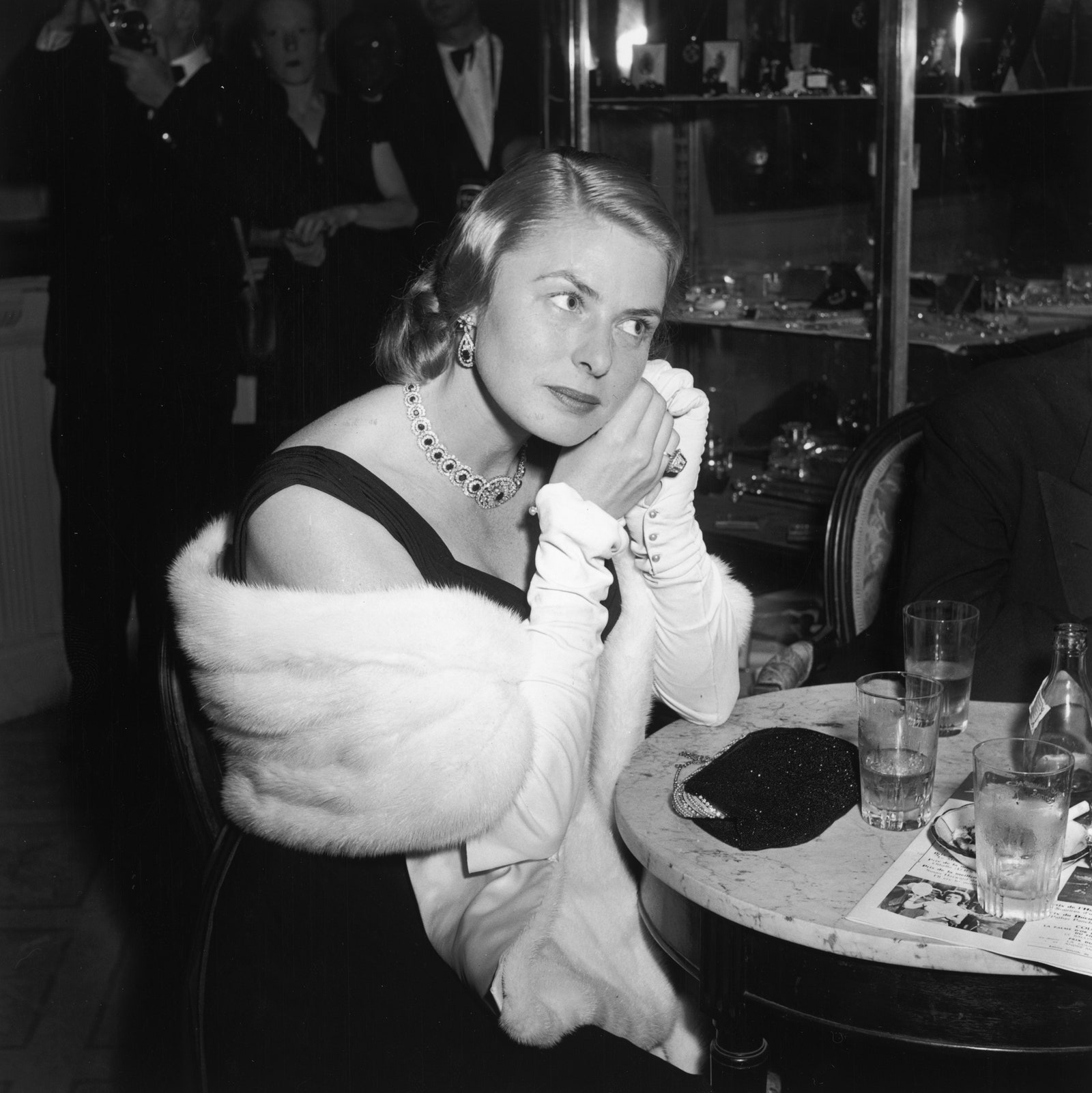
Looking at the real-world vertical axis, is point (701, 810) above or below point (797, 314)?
below

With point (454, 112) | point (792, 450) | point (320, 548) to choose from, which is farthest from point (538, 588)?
point (454, 112)

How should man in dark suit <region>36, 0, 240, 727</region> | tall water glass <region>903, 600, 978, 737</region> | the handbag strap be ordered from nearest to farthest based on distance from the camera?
tall water glass <region>903, 600, 978, 737</region>, man in dark suit <region>36, 0, 240, 727</region>, the handbag strap

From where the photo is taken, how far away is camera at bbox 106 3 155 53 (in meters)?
3.74

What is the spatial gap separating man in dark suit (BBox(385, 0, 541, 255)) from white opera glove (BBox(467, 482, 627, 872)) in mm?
2714

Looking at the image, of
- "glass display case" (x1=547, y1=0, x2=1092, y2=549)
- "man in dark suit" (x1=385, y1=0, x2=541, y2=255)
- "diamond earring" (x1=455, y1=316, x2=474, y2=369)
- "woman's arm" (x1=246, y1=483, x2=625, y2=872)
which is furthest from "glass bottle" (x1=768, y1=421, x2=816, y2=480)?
"woman's arm" (x1=246, y1=483, x2=625, y2=872)

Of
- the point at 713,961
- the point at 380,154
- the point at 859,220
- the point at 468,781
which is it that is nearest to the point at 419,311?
the point at 468,781

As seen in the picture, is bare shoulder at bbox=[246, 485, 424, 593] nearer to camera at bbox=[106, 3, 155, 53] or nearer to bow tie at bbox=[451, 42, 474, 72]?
camera at bbox=[106, 3, 155, 53]

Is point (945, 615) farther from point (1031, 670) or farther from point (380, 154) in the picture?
point (380, 154)

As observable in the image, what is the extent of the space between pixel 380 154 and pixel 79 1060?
9.20ft

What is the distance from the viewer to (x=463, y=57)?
13.6 ft

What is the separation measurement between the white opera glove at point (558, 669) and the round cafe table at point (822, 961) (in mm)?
82

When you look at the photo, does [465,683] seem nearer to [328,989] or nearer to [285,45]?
[328,989]

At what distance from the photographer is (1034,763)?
129 centimetres

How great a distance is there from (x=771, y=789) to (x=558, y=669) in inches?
10.5
